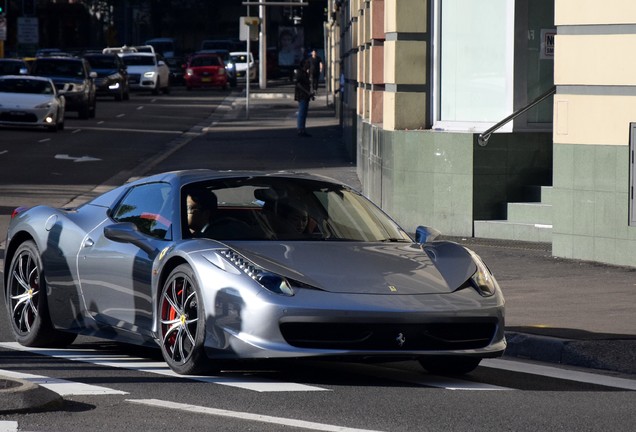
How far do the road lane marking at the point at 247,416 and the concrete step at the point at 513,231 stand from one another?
913 cm

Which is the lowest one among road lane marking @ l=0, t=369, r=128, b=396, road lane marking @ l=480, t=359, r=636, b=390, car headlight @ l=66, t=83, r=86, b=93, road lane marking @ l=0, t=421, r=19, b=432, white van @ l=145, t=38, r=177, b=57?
road lane marking @ l=480, t=359, r=636, b=390

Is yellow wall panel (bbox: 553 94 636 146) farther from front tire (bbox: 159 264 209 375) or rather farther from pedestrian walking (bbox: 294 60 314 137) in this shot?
pedestrian walking (bbox: 294 60 314 137)

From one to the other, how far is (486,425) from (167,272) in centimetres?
235

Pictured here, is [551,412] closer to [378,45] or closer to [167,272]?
[167,272]

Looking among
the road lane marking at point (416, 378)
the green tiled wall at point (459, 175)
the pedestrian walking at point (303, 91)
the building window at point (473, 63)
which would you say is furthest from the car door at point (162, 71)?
the road lane marking at point (416, 378)

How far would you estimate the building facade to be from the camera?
13.9 m

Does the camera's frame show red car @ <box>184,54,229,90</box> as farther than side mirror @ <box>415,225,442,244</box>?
Yes

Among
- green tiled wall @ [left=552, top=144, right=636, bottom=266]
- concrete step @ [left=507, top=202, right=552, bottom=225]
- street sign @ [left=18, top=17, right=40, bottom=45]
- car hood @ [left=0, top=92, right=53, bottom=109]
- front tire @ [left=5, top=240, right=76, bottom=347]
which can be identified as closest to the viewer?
front tire @ [left=5, top=240, right=76, bottom=347]

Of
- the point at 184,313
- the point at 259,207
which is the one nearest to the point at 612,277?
the point at 259,207

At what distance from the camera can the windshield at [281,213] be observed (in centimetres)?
879

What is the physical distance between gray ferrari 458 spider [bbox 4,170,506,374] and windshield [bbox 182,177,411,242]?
0.01 m

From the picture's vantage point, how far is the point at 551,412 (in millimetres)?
7426

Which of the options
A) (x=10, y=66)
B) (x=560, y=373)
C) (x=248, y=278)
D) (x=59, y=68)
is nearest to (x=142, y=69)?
(x=10, y=66)

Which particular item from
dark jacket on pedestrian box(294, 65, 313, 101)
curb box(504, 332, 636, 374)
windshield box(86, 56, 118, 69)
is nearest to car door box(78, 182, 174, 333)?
curb box(504, 332, 636, 374)
